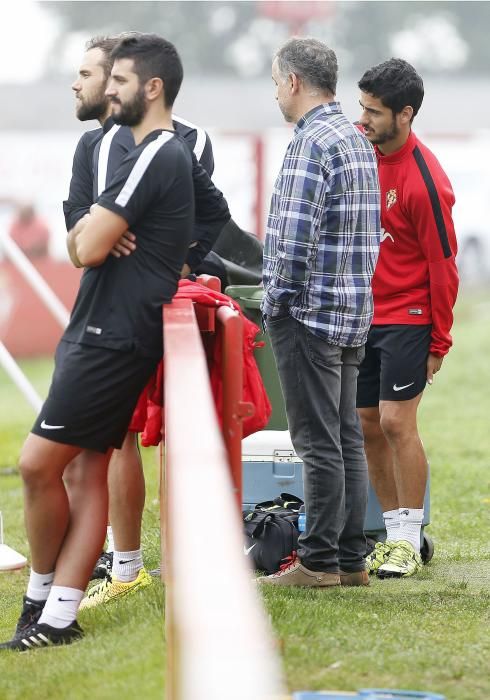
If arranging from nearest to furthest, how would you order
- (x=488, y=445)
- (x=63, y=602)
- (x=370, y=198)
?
(x=63, y=602) → (x=370, y=198) → (x=488, y=445)

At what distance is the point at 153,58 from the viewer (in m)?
3.73

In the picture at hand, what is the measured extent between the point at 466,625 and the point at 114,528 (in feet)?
4.22

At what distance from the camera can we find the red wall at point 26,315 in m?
20.1

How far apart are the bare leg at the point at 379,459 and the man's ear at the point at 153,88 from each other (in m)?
2.04

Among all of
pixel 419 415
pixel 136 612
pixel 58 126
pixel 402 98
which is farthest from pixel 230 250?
pixel 58 126

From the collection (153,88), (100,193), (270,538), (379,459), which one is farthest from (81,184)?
(379,459)

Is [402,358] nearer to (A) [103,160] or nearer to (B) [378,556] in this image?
(B) [378,556]

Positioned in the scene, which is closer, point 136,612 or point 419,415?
point 136,612

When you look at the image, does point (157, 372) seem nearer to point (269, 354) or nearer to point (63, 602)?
point (63, 602)

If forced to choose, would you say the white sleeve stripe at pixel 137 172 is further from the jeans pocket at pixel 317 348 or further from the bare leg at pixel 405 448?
the bare leg at pixel 405 448

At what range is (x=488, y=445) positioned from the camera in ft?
31.5

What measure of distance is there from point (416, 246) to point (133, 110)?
1.73 metres

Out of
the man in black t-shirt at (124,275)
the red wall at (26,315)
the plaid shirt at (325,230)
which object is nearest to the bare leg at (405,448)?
the plaid shirt at (325,230)

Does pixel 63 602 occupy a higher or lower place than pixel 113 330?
lower
